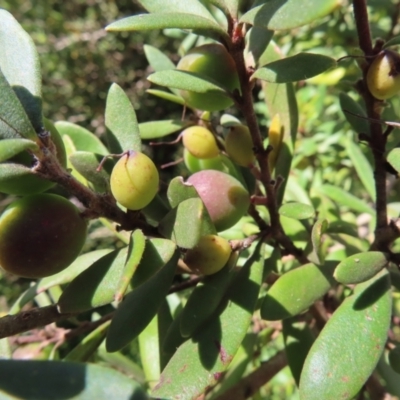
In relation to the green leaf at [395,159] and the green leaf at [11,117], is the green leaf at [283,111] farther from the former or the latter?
the green leaf at [11,117]

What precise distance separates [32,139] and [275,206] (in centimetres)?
37

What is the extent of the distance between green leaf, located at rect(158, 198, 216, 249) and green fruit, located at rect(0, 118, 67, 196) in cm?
14

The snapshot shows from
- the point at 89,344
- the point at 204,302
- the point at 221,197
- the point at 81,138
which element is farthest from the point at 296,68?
the point at 89,344

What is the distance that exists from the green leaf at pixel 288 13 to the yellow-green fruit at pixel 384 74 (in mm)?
153

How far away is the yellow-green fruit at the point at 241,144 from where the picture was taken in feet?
2.23

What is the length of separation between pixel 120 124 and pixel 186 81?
0.39 feet

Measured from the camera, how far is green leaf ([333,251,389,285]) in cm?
56

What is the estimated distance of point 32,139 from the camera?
1.51ft

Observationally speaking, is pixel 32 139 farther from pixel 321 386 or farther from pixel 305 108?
pixel 305 108

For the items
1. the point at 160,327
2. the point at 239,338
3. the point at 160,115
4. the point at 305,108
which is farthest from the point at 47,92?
the point at 239,338

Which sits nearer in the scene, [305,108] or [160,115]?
[305,108]

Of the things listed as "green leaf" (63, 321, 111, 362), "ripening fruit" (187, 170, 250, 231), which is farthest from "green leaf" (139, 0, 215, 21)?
"green leaf" (63, 321, 111, 362)

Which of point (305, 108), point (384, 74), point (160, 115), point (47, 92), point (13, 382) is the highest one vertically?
point (384, 74)

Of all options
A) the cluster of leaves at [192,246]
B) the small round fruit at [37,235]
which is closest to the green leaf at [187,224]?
the cluster of leaves at [192,246]
